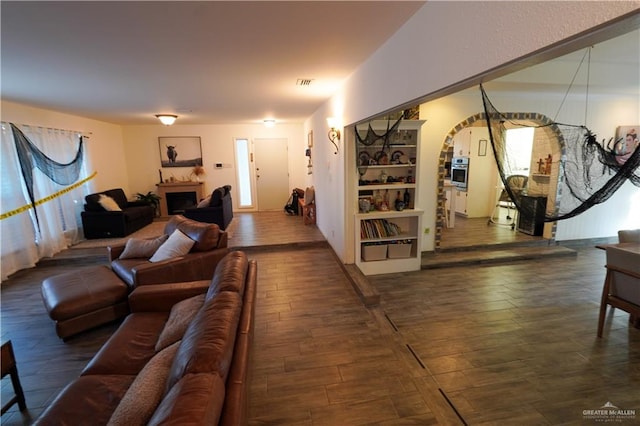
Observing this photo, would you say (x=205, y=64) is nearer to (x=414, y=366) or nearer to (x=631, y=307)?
(x=414, y=366)

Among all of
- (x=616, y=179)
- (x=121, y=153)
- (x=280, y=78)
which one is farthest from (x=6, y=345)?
(x=121, y=153)

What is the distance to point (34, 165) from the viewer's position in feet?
14.5

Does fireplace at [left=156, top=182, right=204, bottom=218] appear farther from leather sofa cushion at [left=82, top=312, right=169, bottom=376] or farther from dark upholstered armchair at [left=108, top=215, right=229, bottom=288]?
leather sofa cushion at [left=82, top=312, right=169, bottom=376]

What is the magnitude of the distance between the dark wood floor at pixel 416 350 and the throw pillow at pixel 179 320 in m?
0.72

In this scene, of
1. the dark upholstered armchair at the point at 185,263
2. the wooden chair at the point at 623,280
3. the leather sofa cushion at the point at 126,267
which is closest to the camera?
the wooden chair at the point at 623,280

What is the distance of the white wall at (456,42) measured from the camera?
3.02ft

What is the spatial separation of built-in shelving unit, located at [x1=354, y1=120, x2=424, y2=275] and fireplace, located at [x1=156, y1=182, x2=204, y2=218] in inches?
199

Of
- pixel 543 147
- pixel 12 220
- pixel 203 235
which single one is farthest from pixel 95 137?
pixel 543 147

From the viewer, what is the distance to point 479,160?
6801 mm

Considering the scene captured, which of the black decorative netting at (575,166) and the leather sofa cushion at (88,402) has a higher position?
the black decorative netting at (575,166)

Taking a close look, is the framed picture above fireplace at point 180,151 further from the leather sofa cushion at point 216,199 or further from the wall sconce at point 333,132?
the wall sconce at point 333,132

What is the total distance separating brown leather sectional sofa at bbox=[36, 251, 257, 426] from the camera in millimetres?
1035

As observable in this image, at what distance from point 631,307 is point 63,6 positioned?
4.69 metres

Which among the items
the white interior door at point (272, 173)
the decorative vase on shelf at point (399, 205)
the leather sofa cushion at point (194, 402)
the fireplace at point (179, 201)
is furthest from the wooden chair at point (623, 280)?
the fireplace at point (179, 201)
